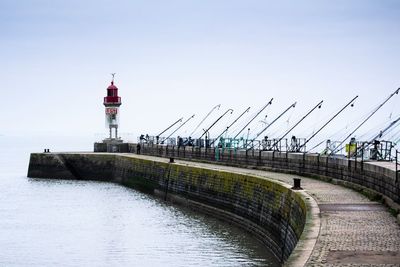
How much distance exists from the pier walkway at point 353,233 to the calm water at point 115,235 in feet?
10.1

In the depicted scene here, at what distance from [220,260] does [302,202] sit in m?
3.71

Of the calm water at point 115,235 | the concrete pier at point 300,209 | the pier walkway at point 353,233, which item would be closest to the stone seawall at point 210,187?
the concrete pier at point 300,209

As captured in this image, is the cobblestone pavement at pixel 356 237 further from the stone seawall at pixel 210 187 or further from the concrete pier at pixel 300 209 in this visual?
the stone seawall at pixel 210 187

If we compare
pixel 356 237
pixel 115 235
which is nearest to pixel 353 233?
pixel 356 237

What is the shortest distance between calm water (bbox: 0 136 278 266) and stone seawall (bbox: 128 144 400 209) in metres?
4.04

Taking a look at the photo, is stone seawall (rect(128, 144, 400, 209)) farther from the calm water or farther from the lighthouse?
the lighthouse

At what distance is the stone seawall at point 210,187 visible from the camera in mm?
24281

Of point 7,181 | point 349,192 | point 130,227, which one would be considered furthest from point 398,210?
point 7,181

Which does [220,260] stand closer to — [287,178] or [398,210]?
[398,210]

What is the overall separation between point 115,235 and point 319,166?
9.11m

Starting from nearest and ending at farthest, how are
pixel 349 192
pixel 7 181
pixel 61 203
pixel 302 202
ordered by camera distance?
1. pixel 302 202
2. pixel 349 192
3. pixel 61 203
4. pixel 7 181

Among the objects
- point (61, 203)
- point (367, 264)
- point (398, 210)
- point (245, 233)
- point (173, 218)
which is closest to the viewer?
point (367, 264)

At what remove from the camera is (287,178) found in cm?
3195

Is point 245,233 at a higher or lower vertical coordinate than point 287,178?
lower
